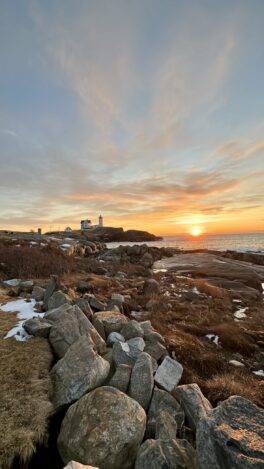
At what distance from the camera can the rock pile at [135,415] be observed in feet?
9.14

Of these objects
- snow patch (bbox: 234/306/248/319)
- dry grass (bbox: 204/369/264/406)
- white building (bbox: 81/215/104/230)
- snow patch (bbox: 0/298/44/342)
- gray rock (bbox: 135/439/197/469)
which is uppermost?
white building (bbox: 81/215/104/230)

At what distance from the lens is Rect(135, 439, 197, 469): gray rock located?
9.16 ft

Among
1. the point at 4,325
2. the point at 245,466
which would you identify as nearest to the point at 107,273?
the point at 4,325

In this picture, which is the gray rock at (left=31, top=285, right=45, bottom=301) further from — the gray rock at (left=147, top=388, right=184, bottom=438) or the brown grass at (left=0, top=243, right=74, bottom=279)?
the gray rock at (left=147, top=388, right=184, bottom=438)

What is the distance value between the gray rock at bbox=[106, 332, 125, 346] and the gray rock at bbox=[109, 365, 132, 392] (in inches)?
51.2

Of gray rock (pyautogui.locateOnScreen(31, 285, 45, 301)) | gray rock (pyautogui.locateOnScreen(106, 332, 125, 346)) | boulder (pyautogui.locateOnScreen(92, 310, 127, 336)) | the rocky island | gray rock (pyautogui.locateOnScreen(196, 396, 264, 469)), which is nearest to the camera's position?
gray rock (pyautogui.locateOnScreen(196, 396, 264, 469))

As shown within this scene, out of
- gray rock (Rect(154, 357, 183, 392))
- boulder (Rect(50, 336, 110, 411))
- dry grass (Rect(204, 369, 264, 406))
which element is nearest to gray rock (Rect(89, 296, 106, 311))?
boulder (Rect(50, 336, 110, 411))

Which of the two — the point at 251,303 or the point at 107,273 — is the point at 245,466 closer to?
the point at 251,303

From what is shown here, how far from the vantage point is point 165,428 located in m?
3.41

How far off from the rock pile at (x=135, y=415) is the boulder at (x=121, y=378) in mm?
14

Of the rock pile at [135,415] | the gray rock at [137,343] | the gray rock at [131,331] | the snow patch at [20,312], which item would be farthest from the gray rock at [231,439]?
the snow patch at [20,312]

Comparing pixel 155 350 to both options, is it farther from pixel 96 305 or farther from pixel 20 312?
pixel 20 312

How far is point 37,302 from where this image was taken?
303 inches

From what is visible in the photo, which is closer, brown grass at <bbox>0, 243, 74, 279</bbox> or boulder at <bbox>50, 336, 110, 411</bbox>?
boulder at <bbox>50, 336, 110, 411</bbox>
